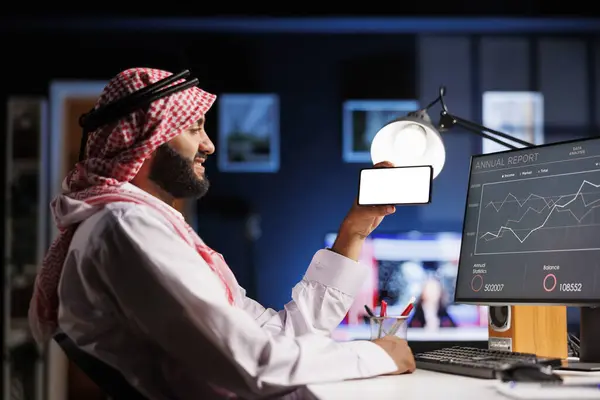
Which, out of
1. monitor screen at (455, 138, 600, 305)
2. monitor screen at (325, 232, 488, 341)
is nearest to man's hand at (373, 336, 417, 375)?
monitor screen at (455, 138, 600, 305)

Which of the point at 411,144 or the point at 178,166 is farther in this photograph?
the point at 411,144

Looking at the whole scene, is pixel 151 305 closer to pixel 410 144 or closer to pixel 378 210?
pixel 378 210

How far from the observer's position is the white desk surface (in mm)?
1344

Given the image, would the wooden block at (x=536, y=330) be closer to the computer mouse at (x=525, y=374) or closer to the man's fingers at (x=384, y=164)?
the man's fingers at (x=384, y=164)

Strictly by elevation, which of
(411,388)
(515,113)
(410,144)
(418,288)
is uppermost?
(515,113)

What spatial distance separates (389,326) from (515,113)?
402 centimetres

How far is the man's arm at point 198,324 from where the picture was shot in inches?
57.3

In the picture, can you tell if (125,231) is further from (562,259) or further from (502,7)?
(502,7)

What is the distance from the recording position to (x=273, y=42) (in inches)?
220

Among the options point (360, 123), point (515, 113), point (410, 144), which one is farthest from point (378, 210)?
point (515, 113)

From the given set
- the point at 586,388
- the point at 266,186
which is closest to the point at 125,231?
the point at 586,388

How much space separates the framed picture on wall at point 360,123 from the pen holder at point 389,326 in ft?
12.2

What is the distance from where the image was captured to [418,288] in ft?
16.5

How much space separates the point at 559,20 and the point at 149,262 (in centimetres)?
451
